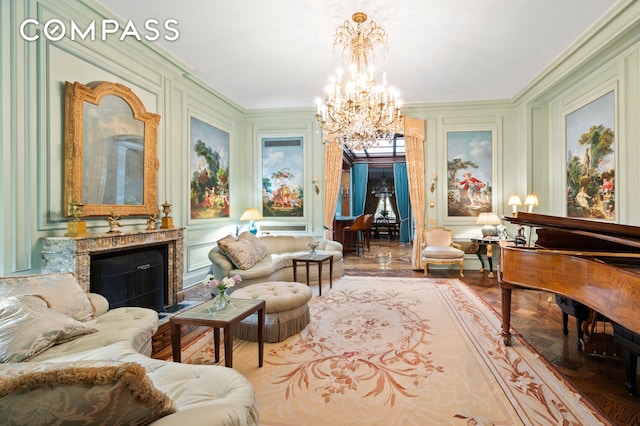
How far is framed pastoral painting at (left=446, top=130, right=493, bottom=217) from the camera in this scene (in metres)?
6.86

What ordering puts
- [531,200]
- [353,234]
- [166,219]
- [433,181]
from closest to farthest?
[166,219] < [531,200] < [433,181] < [353,234]

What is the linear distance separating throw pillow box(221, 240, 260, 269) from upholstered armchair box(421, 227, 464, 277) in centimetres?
346

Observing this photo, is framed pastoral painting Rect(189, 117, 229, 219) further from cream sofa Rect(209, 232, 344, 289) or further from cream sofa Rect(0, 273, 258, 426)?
cream sofa Rect(0, 273, 258, 426)

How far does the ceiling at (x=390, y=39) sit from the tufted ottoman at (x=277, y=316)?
10.3ft

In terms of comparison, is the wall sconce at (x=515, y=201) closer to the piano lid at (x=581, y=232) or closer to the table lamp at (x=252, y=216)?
the piano lid at (x=581, y=232)

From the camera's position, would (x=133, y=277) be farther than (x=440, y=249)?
No

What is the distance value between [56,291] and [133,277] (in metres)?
1.54

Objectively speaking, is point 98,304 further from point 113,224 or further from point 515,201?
point 515,201

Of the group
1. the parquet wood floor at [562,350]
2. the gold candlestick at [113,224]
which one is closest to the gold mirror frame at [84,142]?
the gold candlestick at [113,224]

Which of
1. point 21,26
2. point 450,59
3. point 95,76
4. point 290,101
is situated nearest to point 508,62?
point 450,59

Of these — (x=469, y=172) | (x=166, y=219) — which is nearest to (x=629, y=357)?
(x=166, y=219)

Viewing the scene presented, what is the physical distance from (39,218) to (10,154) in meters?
0.63

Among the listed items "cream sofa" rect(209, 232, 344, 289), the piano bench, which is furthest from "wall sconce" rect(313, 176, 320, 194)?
the piano bench

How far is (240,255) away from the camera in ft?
15.7
